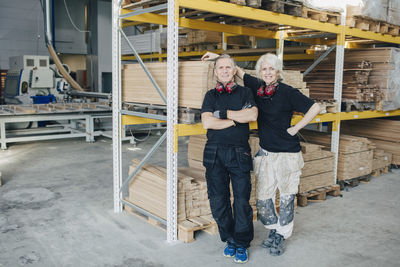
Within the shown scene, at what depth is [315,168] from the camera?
633 centimetres

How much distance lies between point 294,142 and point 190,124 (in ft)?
3.97

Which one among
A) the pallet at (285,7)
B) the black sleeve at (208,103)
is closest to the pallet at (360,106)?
the pallet at (285,7)

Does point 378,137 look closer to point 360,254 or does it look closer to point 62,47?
point 360,254

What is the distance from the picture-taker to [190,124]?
4.42 m

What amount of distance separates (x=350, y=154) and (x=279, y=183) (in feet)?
11.3

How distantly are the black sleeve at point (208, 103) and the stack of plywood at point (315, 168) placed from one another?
268 cm

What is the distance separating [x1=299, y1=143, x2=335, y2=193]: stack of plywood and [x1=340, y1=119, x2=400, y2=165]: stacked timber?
106 inches

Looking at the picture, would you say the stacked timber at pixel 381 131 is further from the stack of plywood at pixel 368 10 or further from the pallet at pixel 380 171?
the stack of plywood at pixel 368 10

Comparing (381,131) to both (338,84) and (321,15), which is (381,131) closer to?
(338,84)

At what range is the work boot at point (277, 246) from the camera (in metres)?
4.18

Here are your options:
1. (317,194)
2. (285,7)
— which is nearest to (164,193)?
(317,194)

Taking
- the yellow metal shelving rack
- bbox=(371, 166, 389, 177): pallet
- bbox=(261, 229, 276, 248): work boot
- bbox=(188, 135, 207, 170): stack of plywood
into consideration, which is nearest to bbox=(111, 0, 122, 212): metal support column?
the yellow metal shelving rack

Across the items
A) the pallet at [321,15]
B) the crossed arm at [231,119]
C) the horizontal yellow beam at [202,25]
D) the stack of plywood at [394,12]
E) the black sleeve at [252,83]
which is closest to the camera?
the crossed arm at [231,119]

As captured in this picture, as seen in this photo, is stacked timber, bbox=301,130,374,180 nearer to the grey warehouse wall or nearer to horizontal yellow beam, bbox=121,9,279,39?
horizontal yellow beam, bbox=121,9,279,39
